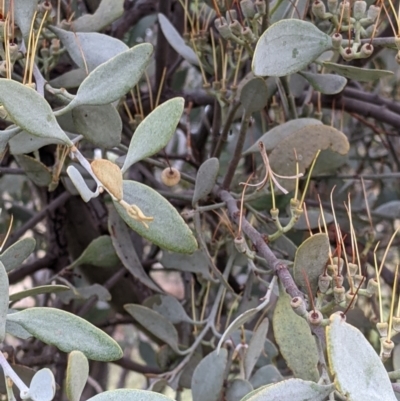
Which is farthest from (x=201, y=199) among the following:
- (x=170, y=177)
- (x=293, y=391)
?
(x=293, y=391)

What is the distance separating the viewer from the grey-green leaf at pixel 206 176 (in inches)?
27.0

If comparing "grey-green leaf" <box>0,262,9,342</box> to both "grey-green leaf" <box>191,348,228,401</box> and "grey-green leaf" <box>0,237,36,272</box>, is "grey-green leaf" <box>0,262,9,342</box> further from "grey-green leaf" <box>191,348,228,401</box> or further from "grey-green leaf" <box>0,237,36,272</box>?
"grey-green leaf" <box>191,348,228,401</box>

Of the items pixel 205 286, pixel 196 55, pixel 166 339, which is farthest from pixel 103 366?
pixel 196 55

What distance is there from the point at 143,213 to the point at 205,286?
0.50 metres

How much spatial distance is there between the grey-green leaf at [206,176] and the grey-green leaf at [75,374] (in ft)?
1.02

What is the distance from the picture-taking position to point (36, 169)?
0.81 m

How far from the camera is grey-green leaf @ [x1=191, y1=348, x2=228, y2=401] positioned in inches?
27.8

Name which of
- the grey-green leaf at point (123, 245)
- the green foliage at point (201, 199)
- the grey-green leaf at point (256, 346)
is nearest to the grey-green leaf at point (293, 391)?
the green foliage at point (201, 199)

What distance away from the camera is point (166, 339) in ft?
2.73

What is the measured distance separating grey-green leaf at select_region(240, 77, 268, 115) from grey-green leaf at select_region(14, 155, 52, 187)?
0.83 ft

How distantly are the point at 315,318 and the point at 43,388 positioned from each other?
19cm

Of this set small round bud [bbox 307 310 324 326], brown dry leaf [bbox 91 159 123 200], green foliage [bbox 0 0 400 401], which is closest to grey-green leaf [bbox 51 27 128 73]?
green foliage [bbox 0 0 400 401]

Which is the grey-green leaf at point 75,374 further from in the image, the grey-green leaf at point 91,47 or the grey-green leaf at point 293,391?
the grey-green leaf at point 91,47

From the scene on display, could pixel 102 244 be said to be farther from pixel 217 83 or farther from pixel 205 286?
pixel 217 83
